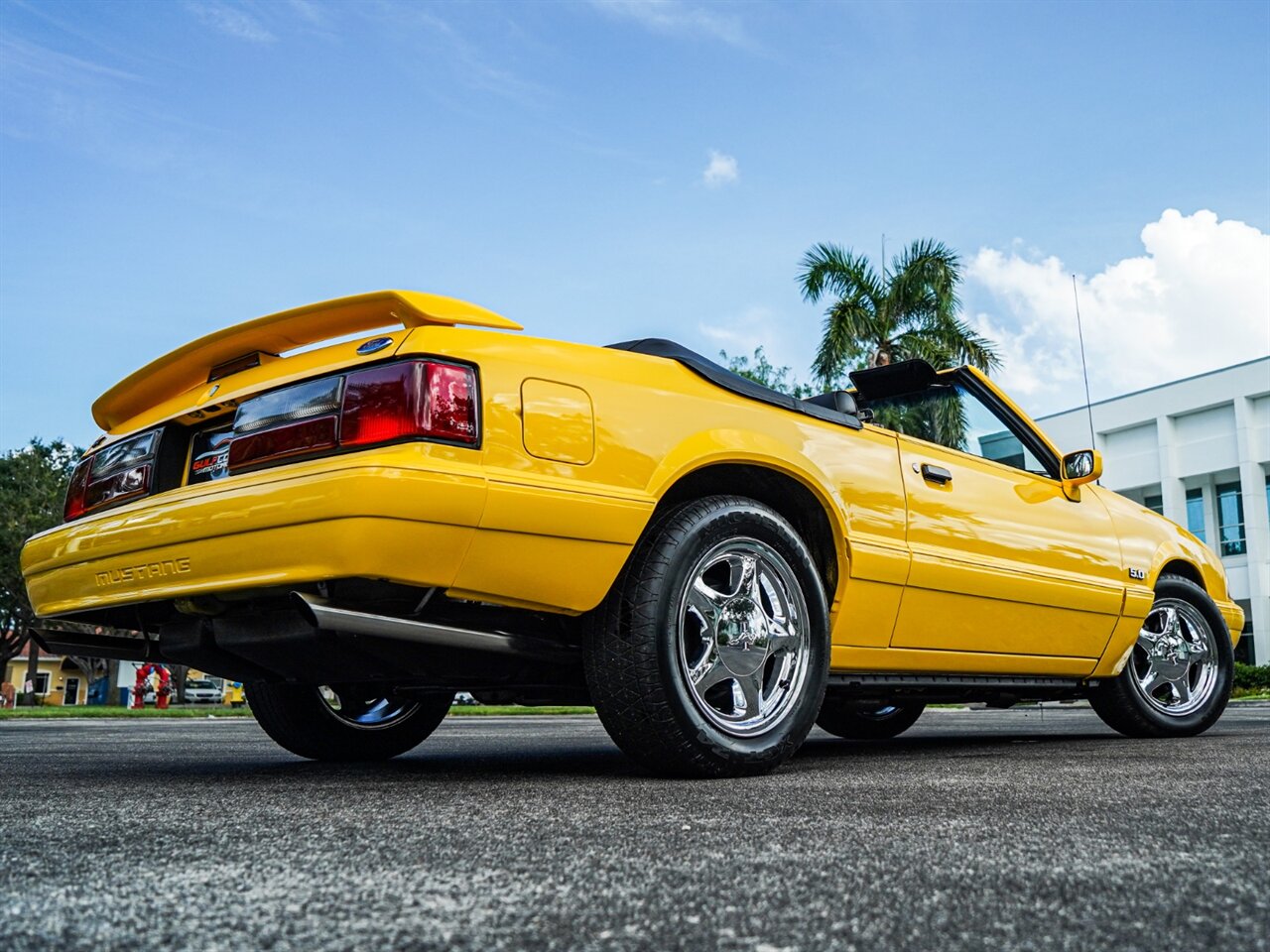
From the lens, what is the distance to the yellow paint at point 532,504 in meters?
2.89

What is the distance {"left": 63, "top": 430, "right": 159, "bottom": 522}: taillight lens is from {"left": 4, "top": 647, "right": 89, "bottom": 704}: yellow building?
71.0m

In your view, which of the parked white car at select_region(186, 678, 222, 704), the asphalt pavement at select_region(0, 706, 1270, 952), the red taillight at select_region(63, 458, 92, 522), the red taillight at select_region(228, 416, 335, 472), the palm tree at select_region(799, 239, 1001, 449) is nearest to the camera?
the asphalt pavement at select_region(0, 706, 1270, 952)

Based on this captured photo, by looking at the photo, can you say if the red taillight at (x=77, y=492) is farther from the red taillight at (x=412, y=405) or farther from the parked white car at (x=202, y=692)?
the parked white car at (x=202, y=692)

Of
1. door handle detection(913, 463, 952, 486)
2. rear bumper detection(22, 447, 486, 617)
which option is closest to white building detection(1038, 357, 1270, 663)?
door handle detection(913, 463, 952, 486)

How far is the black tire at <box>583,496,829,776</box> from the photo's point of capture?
3182 mm

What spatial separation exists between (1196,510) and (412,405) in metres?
39.2

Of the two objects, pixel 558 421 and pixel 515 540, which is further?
pixel 558 421

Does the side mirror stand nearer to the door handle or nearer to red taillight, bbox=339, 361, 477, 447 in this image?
the door handle

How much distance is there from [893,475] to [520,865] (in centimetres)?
269

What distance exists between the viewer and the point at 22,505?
35844 millimetres

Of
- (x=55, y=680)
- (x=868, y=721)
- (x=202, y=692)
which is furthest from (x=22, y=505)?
(x=55, y=680)

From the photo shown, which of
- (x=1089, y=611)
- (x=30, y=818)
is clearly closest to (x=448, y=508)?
(x=30, y=818)

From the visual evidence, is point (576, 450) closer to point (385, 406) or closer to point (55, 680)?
point (385, 406)

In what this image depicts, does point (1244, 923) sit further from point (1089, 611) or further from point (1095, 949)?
point (1089, 611)
